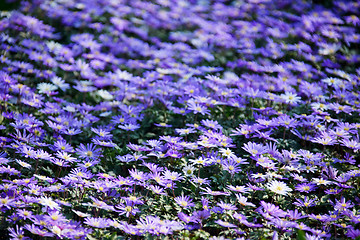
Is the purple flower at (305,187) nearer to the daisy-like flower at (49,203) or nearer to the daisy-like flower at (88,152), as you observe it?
the daisy-like flower at (88,152)

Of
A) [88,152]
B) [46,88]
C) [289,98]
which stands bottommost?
[88,152]

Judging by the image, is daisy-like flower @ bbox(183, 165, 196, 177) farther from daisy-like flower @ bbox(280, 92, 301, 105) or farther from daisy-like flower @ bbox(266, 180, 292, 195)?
daisy-like flower @ bbox(280, 92, 301, 105)

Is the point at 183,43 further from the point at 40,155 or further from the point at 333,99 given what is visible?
the point at 40,155

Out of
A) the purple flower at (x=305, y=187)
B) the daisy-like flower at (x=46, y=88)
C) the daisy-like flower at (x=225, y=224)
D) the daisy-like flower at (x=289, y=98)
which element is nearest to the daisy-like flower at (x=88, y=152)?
the daisy-like flower at (x=46, y=88)

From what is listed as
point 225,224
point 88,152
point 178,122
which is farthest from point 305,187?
point 88,152

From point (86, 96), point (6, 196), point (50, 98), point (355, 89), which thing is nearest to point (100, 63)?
point (86, 96)

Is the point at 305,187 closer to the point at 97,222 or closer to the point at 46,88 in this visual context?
the point at 97,222

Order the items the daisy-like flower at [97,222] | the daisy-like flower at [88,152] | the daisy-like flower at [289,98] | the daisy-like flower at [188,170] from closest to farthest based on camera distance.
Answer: the daisy-like flower at [97,222], the daisy-like flower at [188,170], the daisy-like flower at [88,152], the daisy-like flower at [289,98]

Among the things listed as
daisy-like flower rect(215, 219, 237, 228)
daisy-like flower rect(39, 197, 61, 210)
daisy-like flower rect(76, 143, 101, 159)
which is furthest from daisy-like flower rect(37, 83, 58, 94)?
daisy-like flower rect(215, 219, 237, 228)
